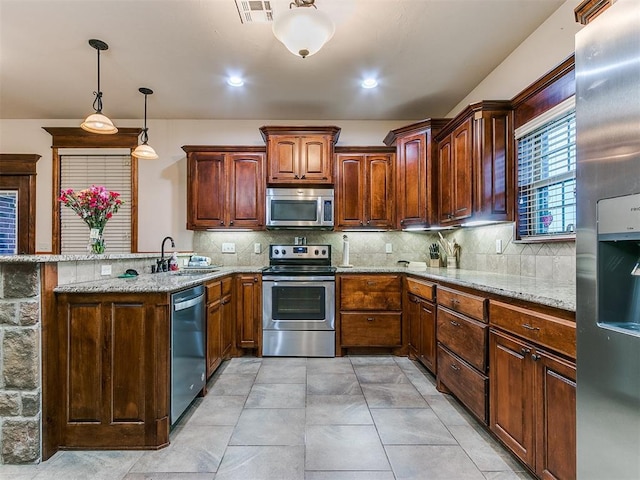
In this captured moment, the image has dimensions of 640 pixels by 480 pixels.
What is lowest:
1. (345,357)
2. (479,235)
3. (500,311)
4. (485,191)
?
(345,357)

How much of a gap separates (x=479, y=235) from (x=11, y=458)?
3.66m

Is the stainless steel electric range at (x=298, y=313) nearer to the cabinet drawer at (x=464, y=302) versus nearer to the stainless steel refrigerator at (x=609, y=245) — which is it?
the cabinet drawer at (x=464, y=302)

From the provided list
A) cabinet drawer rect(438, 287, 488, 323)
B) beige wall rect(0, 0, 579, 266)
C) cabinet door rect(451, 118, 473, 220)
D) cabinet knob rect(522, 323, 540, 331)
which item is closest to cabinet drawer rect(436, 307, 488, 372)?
cabinet drawer rect(438, 287, 488, 323)

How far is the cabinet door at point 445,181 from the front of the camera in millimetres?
3086

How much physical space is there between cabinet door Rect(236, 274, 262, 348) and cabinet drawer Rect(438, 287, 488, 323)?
1.81 meters

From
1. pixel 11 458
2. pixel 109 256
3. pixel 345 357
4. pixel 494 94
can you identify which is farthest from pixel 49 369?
pixel 494 94

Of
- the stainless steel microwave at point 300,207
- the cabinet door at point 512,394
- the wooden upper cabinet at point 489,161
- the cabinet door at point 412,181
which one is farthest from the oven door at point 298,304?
the cabinet door at point 512,394

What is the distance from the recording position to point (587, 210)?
1.09 metres

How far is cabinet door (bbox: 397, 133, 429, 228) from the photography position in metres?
3.44

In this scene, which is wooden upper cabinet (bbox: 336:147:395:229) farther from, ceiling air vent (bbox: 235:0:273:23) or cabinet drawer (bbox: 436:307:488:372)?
ceiling air vent (bbox: 235:0:273:23)

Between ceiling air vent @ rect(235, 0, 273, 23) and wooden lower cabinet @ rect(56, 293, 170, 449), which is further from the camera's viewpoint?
ceiling air vent @ rect(235, 0, 273, 23)

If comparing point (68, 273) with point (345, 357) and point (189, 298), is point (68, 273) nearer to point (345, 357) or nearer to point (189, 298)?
point (189, 298)

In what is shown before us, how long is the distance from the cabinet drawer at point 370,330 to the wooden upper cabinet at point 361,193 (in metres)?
1.04

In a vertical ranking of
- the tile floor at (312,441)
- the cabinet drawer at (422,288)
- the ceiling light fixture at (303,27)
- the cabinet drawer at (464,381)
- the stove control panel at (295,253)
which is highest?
the ceiling light fixture at (303,27)
